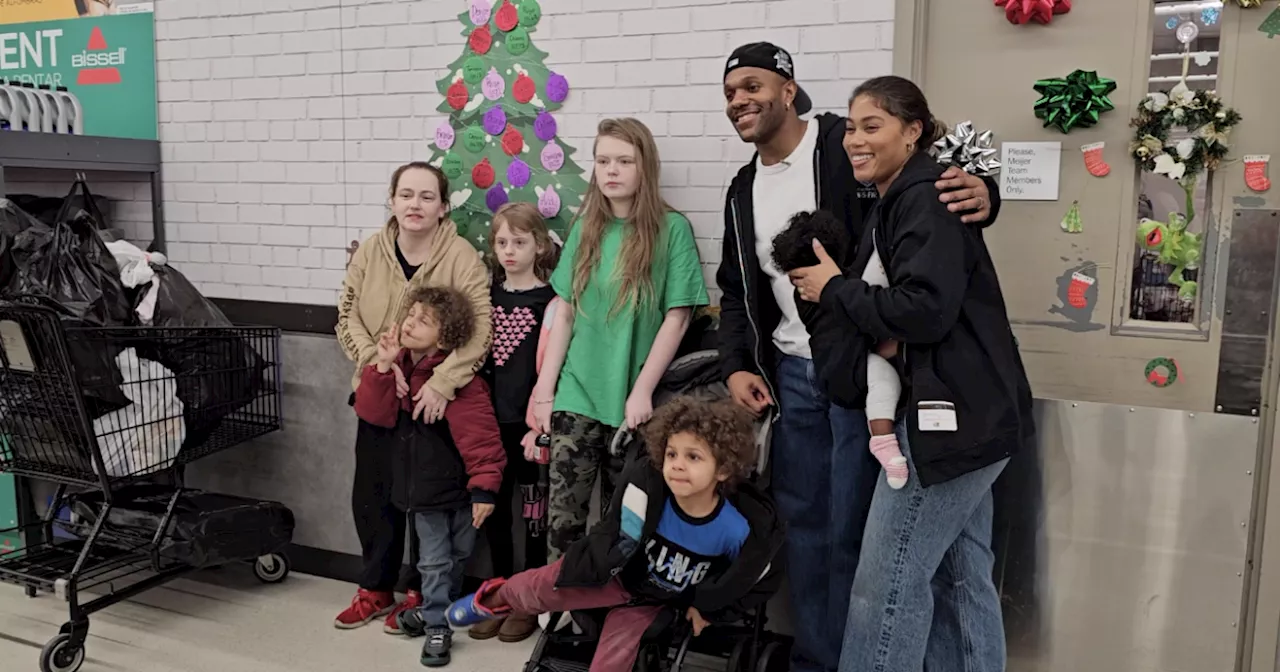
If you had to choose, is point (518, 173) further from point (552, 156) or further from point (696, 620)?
point (696, 620)

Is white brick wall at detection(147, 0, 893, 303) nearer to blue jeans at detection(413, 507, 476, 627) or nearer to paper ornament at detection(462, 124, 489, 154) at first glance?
paper ornament at detection(462, 124, 489, 154)

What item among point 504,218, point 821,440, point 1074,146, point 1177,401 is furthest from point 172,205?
point 1177,401

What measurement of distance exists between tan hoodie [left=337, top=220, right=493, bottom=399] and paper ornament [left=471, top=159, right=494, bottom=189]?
0.65ft

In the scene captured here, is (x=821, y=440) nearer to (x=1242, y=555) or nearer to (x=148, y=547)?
(x=1242, y=555)

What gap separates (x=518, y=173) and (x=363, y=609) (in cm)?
163

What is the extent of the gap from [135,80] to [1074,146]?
3.69 metres

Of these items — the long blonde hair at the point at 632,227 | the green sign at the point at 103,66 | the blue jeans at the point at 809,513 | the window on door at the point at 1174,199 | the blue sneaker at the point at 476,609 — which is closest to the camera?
the window on door at the point at 1174,199

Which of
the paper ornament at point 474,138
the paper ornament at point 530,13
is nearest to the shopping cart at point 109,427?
the paper ornament at point 474,138

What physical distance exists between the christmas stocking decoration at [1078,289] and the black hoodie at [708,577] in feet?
3.49

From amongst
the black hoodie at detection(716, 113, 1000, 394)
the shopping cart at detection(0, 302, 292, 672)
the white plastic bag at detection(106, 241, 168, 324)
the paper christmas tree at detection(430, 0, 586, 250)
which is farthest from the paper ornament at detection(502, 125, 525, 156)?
the white plastic bag at detection(106, 241, 168, 324)

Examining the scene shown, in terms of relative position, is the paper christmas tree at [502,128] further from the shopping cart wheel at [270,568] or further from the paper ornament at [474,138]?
the shopping cart wheel at [270,568]

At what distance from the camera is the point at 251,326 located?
3785 mm

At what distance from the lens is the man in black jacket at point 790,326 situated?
2.69 metres

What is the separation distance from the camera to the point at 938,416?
85.4 inches
